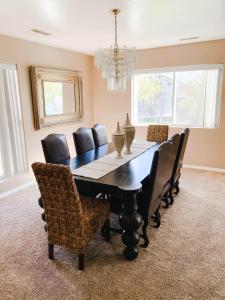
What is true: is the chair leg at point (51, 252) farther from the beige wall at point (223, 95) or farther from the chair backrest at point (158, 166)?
the beige wall at point (223, 95)

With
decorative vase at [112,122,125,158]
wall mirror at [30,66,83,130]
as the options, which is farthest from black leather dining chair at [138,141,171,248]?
wall mirror at [30,66,83,130]

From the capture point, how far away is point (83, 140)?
319cm

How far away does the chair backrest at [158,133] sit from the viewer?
3.88 m

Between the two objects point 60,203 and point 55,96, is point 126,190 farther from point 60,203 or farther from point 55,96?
point 55,96

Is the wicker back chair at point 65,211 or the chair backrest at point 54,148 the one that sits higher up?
the chair backrest at point 54,148

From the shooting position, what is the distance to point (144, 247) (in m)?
2.25

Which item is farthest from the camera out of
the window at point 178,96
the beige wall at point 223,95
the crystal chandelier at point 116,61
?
the window at point 178,96

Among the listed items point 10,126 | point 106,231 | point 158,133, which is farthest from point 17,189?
point 158,133

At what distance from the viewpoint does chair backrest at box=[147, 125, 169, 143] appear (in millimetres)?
3881

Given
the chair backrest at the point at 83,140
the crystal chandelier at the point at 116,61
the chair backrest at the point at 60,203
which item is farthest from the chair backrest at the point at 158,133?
the chair backrest at the point at 60,203

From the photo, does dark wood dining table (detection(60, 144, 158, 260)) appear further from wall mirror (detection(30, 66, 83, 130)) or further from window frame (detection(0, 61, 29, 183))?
wall mirror (detection(30, 66, 83, 130))

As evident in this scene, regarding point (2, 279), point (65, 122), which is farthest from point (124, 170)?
point (65, 122)

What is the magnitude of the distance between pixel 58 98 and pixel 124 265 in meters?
3.33

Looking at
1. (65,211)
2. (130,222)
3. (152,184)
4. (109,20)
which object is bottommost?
(130,222)
